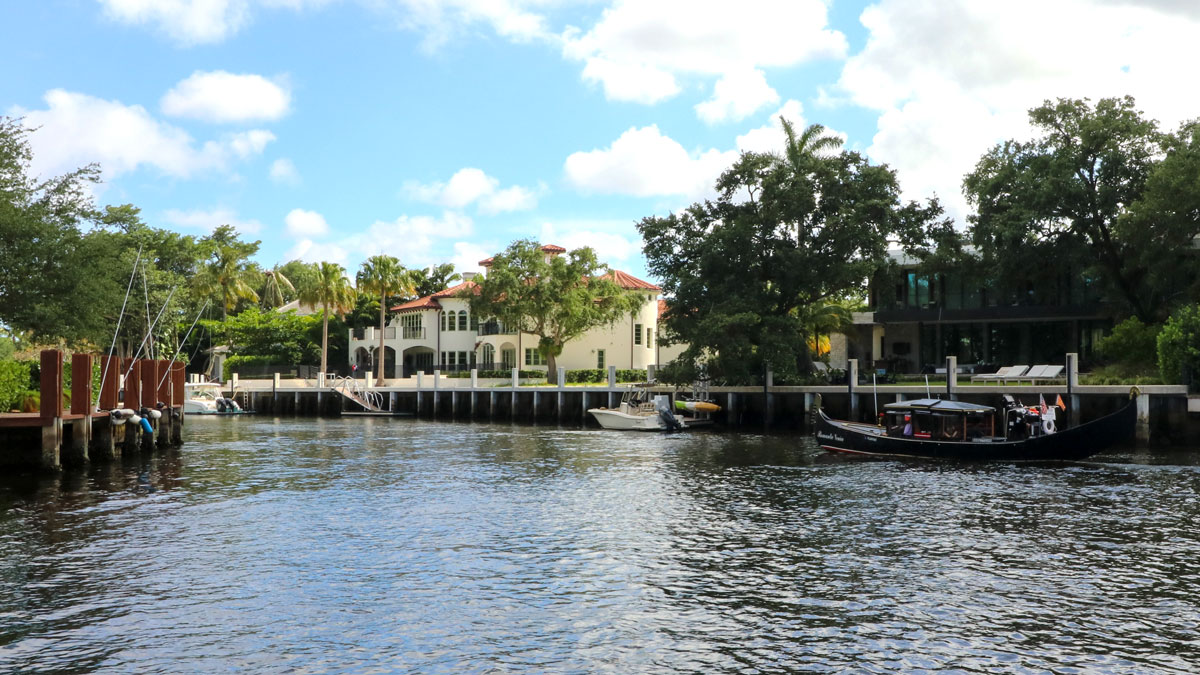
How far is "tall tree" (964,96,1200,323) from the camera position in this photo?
52500 mm

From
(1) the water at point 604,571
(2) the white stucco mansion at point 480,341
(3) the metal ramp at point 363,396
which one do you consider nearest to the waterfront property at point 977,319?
(2) the white stucco mansion at point 480,341


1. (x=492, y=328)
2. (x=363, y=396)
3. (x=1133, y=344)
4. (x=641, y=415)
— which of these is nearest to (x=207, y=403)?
(x=363, y=396)

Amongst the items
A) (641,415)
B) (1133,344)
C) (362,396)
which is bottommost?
(641,415)

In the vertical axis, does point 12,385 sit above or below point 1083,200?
below

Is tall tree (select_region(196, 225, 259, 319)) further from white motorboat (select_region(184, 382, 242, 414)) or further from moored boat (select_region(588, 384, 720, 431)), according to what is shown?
moored boat (select_region(588, 384, 720, 431))

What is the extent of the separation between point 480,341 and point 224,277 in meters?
28.4

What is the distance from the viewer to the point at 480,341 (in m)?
87.4

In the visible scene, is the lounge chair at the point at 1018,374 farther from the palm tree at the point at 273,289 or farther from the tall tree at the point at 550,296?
the palm tree at the point at 273,289

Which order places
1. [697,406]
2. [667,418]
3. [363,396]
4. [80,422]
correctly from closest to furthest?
1. [80,422]
2. [667,418]
3. [697,406]
4. [363,396]

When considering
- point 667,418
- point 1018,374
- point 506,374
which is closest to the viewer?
point 1018,374

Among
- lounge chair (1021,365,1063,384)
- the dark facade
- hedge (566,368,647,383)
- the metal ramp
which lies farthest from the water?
hedge (566,368,647,383)

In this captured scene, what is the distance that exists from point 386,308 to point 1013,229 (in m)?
60.7

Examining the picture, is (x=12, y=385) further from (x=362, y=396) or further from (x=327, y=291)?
(x=327, y=291)

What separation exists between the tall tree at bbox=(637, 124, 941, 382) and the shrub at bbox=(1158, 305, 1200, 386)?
15.2m
